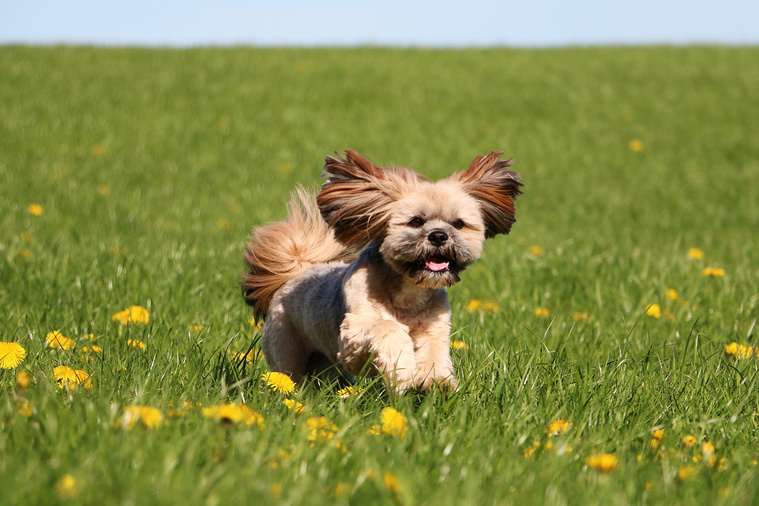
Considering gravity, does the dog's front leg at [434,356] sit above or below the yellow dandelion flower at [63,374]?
above

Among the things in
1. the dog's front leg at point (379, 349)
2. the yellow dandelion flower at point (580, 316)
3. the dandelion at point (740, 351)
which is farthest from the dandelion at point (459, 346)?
the dandelion at point (740, 351)

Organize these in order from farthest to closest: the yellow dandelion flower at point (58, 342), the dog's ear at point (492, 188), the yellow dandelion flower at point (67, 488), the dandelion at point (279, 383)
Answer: the yellow dandelion flower at point (58, 342)
the dog's ear at point (492, 188)
the dandelion at point (279, 383)
the yellow dandelion flower at point (67, 488)

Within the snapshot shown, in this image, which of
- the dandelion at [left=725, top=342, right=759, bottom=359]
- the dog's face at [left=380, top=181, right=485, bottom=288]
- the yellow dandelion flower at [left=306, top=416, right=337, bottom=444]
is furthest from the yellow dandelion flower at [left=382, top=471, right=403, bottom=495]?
the dandelion at [left=725, top=342, right=759, bottom=359]

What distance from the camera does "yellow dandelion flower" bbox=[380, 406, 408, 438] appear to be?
2.45m

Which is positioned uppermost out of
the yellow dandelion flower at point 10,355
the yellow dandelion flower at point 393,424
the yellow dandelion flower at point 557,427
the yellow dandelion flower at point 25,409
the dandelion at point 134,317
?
the yellow dandelion flower at point 25,409

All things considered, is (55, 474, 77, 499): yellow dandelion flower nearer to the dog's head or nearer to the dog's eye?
the dog's head

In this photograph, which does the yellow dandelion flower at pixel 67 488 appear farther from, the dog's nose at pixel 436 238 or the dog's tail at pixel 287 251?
the dog's tail at pixel 287 251

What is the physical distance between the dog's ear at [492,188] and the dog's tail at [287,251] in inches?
35.6

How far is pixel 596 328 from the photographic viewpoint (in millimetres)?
4602

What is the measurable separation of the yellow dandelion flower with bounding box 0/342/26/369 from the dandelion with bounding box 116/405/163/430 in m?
1.04

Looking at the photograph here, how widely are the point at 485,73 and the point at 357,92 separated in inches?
179

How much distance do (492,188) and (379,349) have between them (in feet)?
3.11

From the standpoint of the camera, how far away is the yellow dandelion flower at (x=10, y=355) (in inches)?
116

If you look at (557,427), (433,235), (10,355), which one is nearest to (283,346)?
(433,235)
